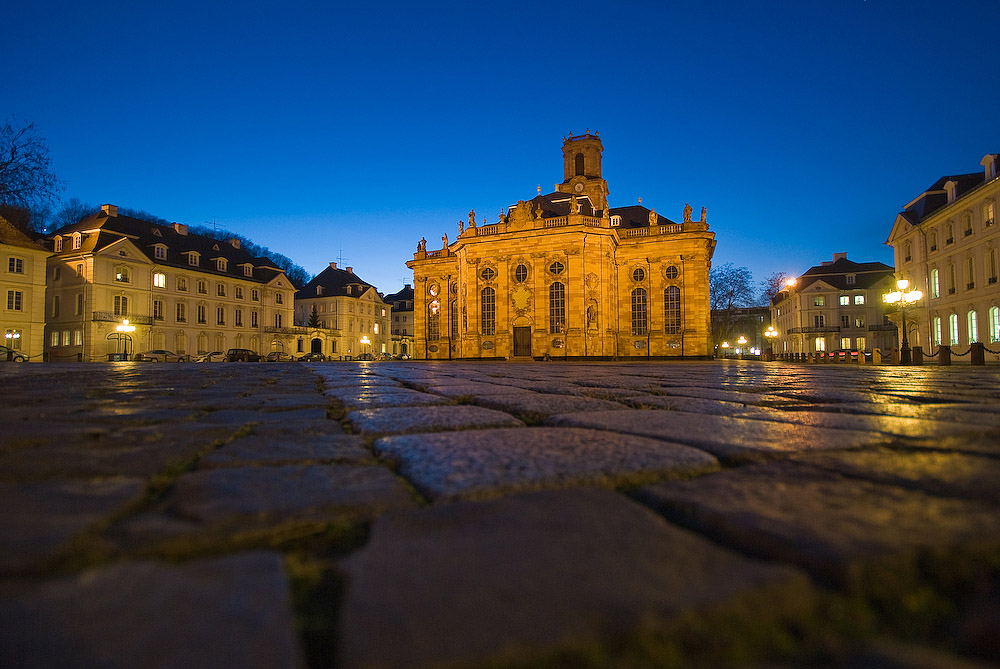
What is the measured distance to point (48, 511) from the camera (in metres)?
1.01

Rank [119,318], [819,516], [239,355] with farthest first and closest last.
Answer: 1. [239,355]
2. [119,318]
3. [819,516]

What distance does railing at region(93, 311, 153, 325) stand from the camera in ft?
118

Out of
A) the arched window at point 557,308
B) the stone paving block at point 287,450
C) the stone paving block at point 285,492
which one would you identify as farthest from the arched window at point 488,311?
the stone paving block at point 285,492

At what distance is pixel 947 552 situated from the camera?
76 cm

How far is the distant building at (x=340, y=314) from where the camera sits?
185 feet

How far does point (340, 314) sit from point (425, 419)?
5814 centimetres

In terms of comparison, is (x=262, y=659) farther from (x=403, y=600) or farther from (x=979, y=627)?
(x=979, y=627)

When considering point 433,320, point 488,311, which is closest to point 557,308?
point 488,311

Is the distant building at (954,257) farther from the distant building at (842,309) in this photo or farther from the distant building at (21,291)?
the distant building at (21,291)

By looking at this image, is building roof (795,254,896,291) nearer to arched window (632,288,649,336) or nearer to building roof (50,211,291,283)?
arched window (632,288,649,336)

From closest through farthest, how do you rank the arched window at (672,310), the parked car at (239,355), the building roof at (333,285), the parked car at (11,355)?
the parked car at (11,355), the arched window at (672,310), the parked car at (239,355), the building roof at (333,285)

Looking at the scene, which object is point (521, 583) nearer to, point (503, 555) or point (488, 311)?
point (503, 555)

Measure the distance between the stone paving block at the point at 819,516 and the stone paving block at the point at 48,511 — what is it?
1083 mm

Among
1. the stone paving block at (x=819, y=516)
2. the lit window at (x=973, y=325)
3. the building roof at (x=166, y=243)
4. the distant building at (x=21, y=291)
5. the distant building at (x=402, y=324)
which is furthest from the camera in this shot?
the distant building at (x=402, y=324)
